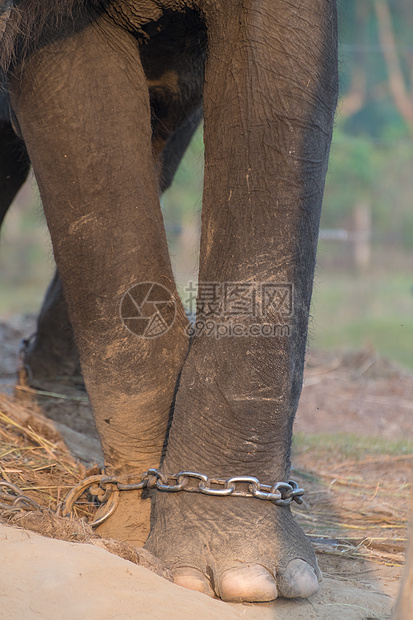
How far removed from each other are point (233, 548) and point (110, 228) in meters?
0.65

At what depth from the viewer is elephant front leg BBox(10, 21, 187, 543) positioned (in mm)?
1417

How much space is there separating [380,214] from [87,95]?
38.5 feet

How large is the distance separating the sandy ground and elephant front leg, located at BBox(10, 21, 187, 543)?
26cm

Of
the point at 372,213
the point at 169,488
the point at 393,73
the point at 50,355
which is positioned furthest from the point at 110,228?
the point at 393,73

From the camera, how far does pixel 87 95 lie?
1.42m

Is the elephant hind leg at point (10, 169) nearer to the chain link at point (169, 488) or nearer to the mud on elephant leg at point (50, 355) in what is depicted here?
the mud on elephant leg at point (50, 355)

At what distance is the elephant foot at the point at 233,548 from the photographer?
1.21m

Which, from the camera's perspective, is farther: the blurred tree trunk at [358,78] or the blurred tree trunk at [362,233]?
the blurred tree trunk at [358,78]

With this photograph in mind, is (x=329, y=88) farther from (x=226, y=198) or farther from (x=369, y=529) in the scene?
(x=369, y=529)

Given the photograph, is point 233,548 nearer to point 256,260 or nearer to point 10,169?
point 256,260

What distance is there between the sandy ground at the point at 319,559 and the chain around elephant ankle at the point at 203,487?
0.60 ft

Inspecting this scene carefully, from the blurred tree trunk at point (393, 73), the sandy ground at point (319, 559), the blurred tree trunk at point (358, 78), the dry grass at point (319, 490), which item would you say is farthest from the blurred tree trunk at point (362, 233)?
the dry grass at point (319, 490)

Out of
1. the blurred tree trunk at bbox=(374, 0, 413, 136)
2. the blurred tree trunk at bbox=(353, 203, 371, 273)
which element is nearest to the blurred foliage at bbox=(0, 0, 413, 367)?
the blurred tree trunk at bbox=(374, 0, 413, 136)

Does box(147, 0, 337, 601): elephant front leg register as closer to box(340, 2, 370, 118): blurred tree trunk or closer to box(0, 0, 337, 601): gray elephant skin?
box(0, 0, 337, 601): gray elephant skin
